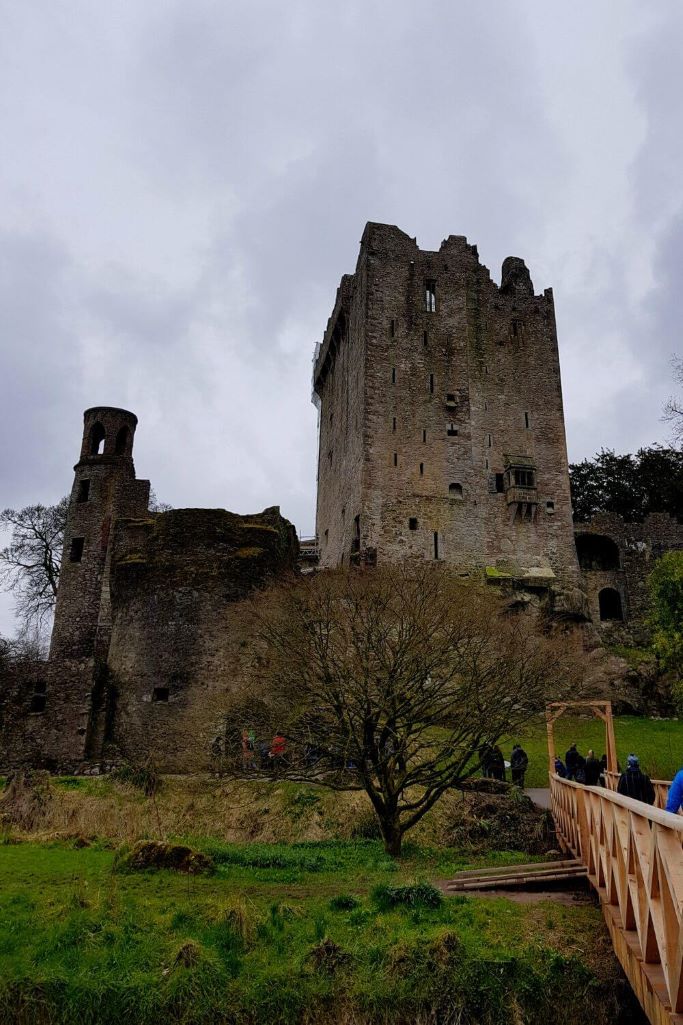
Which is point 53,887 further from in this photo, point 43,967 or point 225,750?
point 225,750

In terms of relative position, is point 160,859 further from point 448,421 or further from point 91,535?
point 448,421

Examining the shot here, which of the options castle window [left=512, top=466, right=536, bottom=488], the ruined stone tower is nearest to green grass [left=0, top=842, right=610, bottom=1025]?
the ruined stone tower

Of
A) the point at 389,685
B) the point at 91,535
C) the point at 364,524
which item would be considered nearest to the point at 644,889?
the point at 389,685

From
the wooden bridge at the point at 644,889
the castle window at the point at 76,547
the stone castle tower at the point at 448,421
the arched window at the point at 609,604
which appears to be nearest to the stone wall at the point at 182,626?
the castle window at the point at 76,547

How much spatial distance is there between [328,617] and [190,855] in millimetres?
5902

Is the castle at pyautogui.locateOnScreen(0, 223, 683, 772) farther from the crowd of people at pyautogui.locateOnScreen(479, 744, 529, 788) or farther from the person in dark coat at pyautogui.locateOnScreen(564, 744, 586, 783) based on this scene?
the person in dark coat at pyautogui.locateOnScreen(564, 744, 586, 783)

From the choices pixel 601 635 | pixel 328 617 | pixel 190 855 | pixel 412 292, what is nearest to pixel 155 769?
pixel 328 617

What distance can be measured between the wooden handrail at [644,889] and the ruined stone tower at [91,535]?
19716mm

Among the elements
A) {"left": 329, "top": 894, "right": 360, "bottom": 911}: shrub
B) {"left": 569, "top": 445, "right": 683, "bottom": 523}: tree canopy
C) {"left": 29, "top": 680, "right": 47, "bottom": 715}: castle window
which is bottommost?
{"left": 329, "top": 894, "right": 360, "bottom": 911}: shrub

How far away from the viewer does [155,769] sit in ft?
61.3

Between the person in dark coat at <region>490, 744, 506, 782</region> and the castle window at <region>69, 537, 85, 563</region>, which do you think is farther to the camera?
the castle window at <region>69, 537, 85, 563</region>

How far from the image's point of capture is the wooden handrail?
415 centimetres

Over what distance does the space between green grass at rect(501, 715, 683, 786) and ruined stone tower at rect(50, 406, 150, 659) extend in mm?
13080

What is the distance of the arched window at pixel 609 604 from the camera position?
36.8 metres
